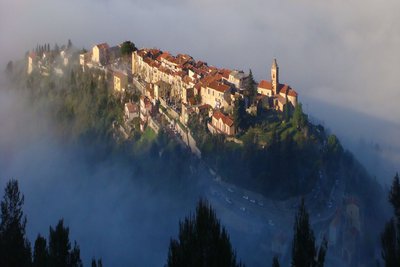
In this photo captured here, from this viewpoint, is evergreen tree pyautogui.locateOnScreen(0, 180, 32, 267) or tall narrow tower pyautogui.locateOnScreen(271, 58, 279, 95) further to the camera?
tall narrow tower pyautogui.locateOnScreen(271, 58, 279, 95)

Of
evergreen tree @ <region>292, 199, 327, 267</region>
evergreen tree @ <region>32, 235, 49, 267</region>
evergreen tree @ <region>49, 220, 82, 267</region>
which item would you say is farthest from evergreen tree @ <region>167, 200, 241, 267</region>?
evergreen tree @ <region>49, 220, 82, 267</region>

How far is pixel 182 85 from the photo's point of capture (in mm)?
54688

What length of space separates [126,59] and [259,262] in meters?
32.3

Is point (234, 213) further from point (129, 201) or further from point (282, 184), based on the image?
point (129, 201)

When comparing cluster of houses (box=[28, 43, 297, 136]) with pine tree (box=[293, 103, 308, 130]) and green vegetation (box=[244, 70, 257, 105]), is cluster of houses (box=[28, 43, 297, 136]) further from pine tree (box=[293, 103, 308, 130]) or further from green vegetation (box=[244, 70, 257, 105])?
pine tree (box=[293, 103, 308, 130])

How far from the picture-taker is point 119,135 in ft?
189

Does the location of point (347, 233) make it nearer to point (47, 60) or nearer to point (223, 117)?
point (223, 117)

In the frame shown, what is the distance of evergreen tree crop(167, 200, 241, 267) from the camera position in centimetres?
1933

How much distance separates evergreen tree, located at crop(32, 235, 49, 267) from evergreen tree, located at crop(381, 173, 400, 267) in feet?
41.9

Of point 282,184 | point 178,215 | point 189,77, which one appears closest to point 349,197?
point 282,184

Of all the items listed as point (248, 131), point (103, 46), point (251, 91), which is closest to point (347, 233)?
point (248, 131)

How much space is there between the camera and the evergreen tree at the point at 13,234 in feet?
76.2

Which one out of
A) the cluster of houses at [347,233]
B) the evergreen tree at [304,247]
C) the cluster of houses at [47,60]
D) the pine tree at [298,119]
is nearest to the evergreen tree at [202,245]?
the evergreen tree at [304,247]

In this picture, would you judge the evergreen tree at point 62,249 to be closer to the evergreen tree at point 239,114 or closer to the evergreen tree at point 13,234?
the evergreen tree at point 13,234
